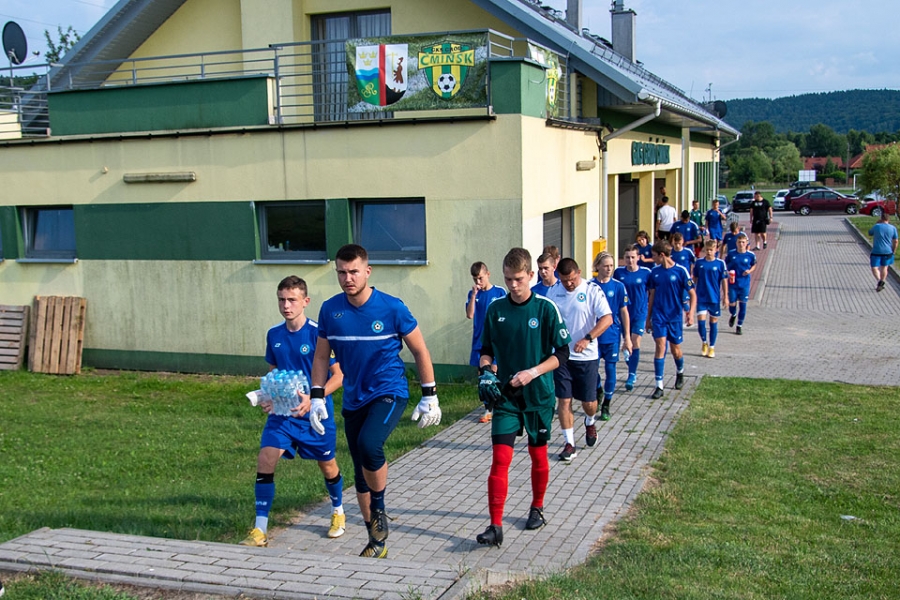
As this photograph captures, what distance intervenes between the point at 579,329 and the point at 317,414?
3.35 meters

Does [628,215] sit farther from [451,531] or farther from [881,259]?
[451,531]

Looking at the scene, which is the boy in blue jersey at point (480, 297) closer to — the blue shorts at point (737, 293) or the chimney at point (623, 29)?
the blue shorts at point (737, 293)

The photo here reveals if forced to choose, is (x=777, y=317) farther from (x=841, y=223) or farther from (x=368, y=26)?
(x=841, y=223)

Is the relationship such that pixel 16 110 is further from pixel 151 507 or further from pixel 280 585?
pixel 280 585

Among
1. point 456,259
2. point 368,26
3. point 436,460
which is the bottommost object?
point 436,460

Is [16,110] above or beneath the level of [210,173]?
above

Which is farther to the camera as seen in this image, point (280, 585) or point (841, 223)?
point (841, 223)

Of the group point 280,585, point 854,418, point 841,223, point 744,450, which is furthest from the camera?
point 841,223

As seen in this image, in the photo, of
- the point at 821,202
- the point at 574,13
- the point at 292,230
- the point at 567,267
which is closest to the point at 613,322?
the point at 567,267

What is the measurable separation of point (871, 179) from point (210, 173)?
28532 mm

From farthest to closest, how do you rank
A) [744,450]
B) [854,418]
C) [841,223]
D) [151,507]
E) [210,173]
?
A: [841,223], [210,173], [854,418], [744,450], [151,507]

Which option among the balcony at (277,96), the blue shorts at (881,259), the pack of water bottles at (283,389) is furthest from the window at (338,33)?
the blue shorts at (881,259)

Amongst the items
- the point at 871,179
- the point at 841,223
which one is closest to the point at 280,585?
the point at 871,179

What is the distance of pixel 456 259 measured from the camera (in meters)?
12.9
